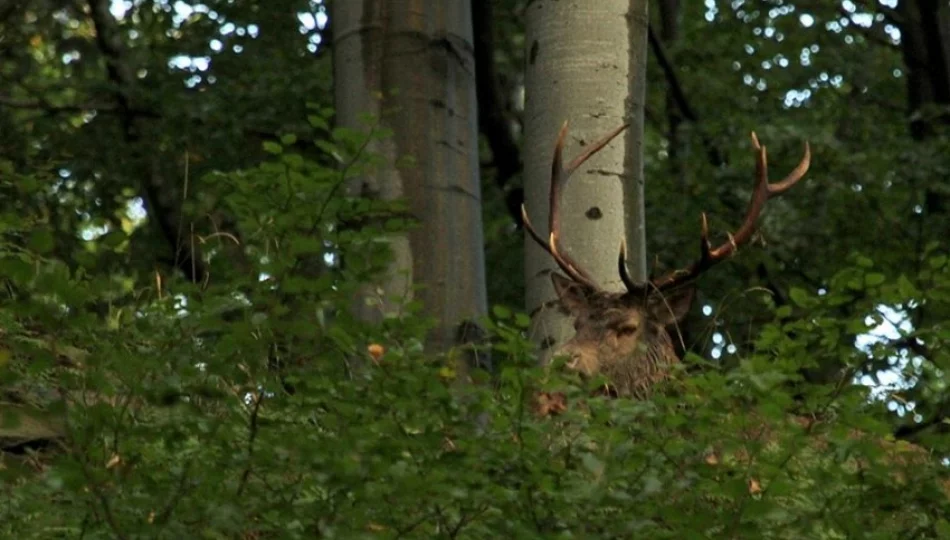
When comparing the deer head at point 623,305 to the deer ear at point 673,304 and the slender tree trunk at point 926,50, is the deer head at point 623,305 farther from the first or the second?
the slender tree trunk at point 926,50

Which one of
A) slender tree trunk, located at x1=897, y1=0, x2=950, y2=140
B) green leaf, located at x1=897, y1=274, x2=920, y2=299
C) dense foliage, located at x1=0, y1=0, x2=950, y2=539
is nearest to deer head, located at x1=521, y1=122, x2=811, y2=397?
dense foliage, located at x1=0, y1=0, x2=950, y2=539

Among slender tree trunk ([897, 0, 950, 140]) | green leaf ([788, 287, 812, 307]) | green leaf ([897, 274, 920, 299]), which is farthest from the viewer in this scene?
slender tree trunk ([897, 0, 950, 140])

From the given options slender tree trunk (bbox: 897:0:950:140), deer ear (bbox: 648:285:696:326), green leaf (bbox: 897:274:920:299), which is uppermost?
slender tree trunk (bbox: 897:0:950:140)

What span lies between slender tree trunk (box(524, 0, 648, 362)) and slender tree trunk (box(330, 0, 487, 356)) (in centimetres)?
50

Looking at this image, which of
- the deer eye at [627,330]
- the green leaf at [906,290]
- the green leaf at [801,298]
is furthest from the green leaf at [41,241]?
the deer eye at [627,330]

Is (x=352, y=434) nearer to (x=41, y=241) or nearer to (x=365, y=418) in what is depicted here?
(x=365, y=418)

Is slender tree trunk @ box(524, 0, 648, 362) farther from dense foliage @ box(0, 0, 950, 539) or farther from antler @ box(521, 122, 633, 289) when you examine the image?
dense foliage @ box(0, 0, 950, 539)

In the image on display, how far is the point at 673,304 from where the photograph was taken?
681 centimetres

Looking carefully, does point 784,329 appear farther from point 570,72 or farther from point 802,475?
point 570,72

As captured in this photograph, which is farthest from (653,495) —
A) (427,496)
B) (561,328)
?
(561,328)

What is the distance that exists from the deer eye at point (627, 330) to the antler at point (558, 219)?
21cm

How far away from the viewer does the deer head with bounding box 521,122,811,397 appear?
6371 mm

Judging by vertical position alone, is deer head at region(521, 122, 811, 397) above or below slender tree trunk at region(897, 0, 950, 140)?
below

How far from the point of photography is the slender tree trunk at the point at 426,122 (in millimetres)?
7219
